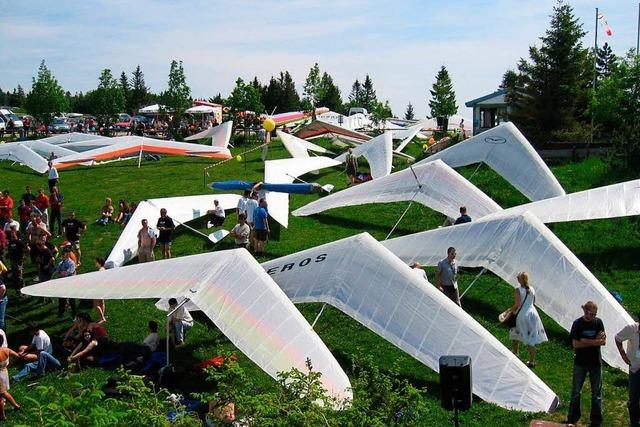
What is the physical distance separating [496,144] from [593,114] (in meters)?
10.3

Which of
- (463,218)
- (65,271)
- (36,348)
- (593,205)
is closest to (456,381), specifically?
(36,348)

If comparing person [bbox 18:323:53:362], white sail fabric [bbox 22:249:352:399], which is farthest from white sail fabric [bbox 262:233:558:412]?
person [bbox 18:323:53:362]

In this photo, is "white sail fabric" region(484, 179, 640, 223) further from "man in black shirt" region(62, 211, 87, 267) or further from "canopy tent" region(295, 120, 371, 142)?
"canopy tent" region(295, 120, 371, 142)

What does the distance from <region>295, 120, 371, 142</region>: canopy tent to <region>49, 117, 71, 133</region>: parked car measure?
78.2ft

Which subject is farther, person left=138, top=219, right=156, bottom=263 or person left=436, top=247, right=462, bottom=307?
person left=138, top=219, right=156, bottom=263

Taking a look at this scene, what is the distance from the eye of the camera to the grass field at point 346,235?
1059 centimetres

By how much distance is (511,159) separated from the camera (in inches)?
836

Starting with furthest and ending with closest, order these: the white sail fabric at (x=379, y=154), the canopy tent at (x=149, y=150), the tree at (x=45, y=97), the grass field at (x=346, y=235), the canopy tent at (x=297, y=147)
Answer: the tree at (x=45, y=97) → the canopy tent at (x=297, y=147) → the canopy tent at (x=149, y=150) → the white sail fabric at (x=379, y=154) → the grass field at (x=346, y=235)

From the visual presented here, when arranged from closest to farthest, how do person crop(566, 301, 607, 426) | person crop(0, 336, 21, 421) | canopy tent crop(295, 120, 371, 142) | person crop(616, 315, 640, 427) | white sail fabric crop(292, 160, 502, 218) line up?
person crop(616, 315, 640, 427) < person crop(566, 301, 607, 426) < person crop(0, 336, 21, 421) < white sail fabric crop(292, 160, 502, 218) < canopy tent crop(295, 120, 371, 142)

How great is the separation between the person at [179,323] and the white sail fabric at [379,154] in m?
14.9

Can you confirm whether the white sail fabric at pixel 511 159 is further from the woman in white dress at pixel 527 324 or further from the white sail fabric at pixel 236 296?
the white sail fabric at pixel 236 296

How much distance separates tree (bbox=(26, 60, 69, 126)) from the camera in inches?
2125

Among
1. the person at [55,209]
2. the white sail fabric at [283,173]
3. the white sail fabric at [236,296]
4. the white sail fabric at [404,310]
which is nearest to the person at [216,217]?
the white sail fabric at [283,173]

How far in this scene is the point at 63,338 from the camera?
1305cm
